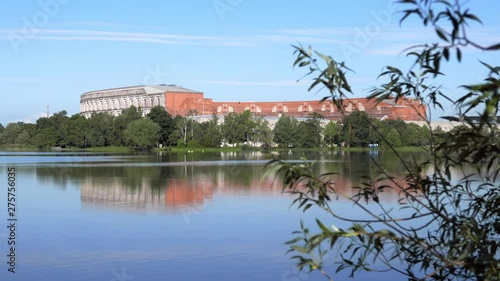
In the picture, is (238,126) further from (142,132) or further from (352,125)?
(352,125)

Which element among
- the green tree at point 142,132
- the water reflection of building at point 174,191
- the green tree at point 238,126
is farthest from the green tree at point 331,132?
the water reflection of building at point 174,191

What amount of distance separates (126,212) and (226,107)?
83679 millimetres

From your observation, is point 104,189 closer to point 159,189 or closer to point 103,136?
point 159,189

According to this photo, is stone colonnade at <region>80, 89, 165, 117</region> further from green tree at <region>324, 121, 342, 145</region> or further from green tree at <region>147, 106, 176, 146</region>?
green tree at <region>324, 121, 342, 145</region>

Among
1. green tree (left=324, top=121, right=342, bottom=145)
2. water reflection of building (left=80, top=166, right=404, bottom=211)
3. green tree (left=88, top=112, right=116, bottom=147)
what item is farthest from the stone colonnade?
water reflection of building (left=80, top=166, right=404, bottom=211)

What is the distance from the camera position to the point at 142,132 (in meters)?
65.4

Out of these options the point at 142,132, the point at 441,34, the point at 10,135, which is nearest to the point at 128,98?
the point at 10,135

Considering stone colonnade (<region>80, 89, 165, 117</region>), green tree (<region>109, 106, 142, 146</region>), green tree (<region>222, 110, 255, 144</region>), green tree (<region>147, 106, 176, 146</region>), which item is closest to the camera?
green tree (<region>222, 110, 255, 144</region>)

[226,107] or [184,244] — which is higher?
[226,107]

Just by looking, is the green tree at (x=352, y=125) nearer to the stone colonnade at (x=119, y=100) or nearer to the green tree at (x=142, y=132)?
the green tree at (x=142, y=132)

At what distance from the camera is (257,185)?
832 inches

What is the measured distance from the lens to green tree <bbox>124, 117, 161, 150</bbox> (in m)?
65.4

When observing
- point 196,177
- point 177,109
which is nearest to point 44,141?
point 177,109

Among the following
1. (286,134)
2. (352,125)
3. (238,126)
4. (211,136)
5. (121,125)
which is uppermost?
(121,125)
